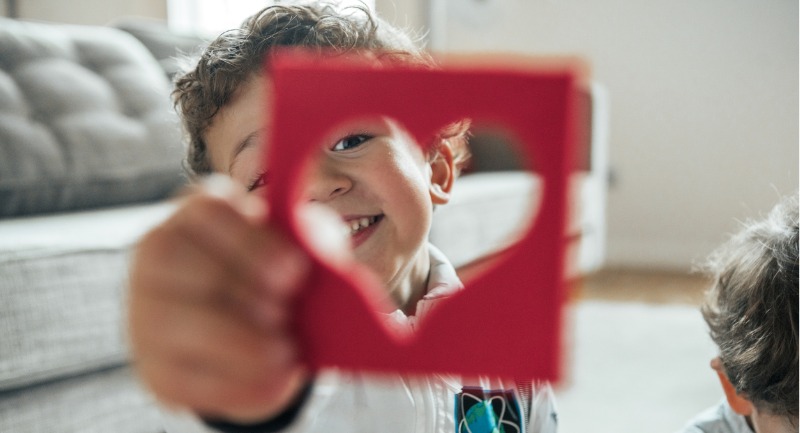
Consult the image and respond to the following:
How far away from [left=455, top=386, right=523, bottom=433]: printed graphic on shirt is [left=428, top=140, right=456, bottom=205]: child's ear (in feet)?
0.58

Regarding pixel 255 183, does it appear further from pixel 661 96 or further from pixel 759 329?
pixel 661 96

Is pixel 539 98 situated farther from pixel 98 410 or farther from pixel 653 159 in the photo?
pixel 653 159

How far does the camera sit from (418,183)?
501 mm

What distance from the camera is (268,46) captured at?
2.19 ft

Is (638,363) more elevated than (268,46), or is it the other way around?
(268,46)

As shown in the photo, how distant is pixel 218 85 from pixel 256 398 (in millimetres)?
402

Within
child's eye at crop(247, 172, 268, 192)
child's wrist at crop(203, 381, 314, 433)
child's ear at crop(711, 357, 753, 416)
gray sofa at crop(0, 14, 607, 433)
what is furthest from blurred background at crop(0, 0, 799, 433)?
child's wrist at crop(203, 381, 314, 433)

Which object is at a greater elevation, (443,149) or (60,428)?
(443,149)

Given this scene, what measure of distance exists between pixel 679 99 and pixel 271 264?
10.3 feet

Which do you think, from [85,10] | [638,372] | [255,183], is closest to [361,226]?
[255,183]

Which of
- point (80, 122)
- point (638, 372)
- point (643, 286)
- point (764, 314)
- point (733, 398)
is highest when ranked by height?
point (80, 122)

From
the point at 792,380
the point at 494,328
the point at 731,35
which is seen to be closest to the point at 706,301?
the point at 792,380

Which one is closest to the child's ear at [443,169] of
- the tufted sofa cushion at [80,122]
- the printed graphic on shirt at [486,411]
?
the printed graphic on shirt at [486,411]

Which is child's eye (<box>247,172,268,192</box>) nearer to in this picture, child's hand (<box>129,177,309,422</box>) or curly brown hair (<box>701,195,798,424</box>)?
child's hand (<box>129,177,309,422</box>)
